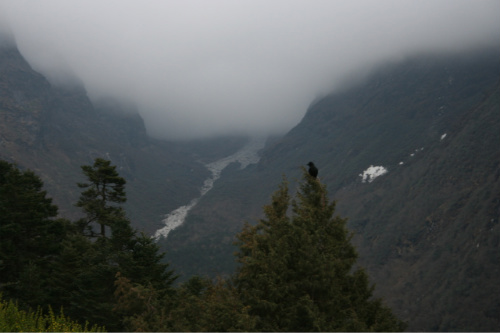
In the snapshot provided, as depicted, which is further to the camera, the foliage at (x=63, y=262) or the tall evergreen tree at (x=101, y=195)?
the tall evergreen tree at (x=101, y=195)

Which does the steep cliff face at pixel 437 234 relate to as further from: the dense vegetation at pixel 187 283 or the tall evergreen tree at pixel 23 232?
the tall evergreen tree at pixel 23 232

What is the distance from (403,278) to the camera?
130000 millimetres

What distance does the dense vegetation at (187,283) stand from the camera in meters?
11.9

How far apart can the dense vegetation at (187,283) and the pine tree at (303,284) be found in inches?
1.4

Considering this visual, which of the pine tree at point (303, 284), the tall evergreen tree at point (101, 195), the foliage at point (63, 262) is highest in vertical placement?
the tall evergreen tree at point (101, 195)

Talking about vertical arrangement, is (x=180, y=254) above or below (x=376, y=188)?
below

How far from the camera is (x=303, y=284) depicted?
13117mm

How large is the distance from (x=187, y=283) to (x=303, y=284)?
1367cm

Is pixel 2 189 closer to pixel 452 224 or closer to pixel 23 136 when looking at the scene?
pixel 452 224

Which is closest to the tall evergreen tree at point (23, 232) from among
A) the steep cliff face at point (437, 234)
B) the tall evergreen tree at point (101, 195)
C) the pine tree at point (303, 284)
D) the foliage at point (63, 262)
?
the foliage at point (63, 262)

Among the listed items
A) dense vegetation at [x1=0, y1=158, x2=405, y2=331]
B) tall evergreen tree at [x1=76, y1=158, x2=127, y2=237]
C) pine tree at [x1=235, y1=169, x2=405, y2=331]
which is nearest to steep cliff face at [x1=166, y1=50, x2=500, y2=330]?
tall evergreen tree at [x1=76, y1=158, x2=127, y2=237]

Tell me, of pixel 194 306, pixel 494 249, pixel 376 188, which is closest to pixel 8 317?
pixel 194 306

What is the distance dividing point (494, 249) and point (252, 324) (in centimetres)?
12344

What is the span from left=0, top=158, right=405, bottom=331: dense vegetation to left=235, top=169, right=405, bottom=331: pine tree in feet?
0.12
